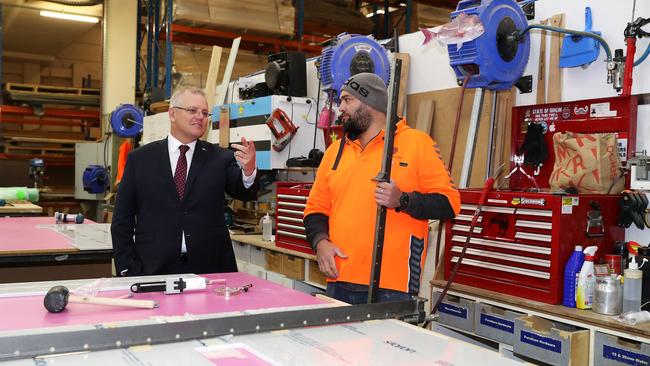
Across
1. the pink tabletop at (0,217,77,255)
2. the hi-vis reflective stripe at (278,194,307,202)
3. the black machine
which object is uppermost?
the black machine

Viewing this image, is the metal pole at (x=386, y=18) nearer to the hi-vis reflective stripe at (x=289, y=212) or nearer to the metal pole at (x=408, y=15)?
the metal pole at (x=408, y=15)

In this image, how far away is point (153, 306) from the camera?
5.42 feet

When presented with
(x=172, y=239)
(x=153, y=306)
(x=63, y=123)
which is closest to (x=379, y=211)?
(x=153, y=306)

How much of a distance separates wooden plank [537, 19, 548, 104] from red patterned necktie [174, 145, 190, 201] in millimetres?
1769

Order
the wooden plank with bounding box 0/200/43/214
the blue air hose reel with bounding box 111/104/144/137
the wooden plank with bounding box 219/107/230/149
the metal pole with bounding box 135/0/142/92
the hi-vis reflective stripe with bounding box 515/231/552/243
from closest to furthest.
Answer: the hi-vis reflective stripe with bounding box 515/231/552/243
the wooden plank with bounding box 219/107/230/149
the wooden plank with bounding box 0/200/43/214
the blue air hose reel with bounding box 111/104/144/137
the metal pole with bounding box 135/0/142/92

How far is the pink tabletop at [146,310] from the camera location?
59.9 inches

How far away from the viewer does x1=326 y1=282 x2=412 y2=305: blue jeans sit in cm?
226

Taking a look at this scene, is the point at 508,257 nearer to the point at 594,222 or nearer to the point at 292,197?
the point at 594,222

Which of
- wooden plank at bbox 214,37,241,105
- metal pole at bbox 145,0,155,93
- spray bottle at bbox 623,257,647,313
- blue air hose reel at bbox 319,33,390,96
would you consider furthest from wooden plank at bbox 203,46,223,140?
spray bottle at bbox 623,257,647,313

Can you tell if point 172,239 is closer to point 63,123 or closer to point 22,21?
point 63,123

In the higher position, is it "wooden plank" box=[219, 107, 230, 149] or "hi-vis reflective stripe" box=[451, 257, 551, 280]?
"wooden plank" box=[219, 107, 230, 149]

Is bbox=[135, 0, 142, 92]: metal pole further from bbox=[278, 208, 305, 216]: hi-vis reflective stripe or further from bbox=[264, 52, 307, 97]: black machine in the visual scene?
bbox=[278, 208, 305, 216]: hi-vis reflective stripe

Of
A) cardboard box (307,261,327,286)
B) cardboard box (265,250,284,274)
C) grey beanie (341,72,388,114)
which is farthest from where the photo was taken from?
cardboard box (265,250,284,274)

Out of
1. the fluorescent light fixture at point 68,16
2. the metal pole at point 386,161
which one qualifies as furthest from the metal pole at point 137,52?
the metal pole at point 386,161
